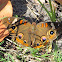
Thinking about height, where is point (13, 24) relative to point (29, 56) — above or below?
above

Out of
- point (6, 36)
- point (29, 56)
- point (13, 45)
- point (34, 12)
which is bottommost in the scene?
point (29, 56)

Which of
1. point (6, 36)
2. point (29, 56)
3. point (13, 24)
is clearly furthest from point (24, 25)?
point (29, 56)

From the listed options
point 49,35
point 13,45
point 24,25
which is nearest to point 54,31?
point 49,35

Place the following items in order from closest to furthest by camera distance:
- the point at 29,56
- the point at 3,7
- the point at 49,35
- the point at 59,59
A: the point at 59,59
the point at 49,35
the point at 29,56
the point at 3,7

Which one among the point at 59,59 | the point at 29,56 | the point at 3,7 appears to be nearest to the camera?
the point at 59,59

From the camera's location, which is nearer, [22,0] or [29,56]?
[29,56]

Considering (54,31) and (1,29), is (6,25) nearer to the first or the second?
(1,29)
